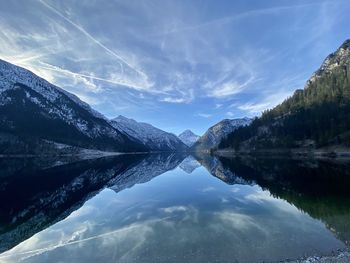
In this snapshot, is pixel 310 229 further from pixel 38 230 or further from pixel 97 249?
pixel 38 230

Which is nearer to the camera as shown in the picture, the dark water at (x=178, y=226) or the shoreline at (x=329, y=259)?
the shoreline at (x=329, y=259)

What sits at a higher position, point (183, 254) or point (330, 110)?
point (330, 110)

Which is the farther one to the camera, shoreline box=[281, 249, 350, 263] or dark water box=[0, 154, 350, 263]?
dark water box=[0, 154, 350, 263]

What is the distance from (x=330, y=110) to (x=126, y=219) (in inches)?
7056

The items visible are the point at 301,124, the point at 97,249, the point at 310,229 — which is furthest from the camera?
the point at 301,124

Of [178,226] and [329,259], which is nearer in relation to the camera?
[329,259]

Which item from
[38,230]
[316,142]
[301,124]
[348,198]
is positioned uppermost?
[301,124]

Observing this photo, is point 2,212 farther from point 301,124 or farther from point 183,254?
point 301,124

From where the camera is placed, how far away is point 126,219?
39562 mm

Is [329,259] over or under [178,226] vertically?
over

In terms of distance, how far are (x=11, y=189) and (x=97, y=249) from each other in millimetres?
49527

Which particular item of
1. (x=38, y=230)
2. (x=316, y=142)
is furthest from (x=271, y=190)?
(x=316, y=142)

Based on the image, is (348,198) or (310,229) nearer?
(310,229)

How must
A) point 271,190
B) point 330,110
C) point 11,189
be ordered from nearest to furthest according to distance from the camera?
point 271,190
point 11,189
point 330,110
